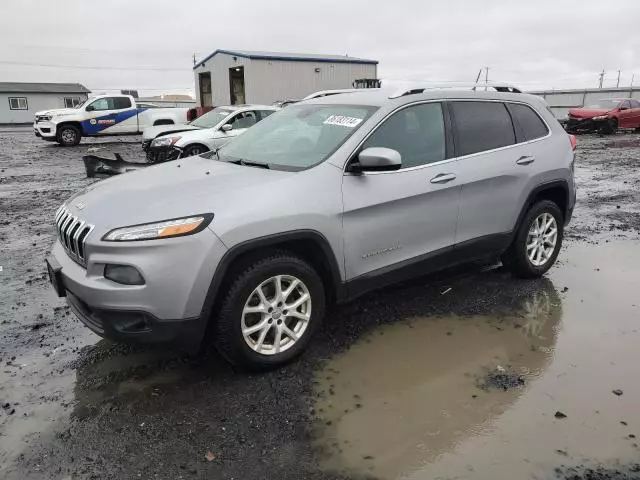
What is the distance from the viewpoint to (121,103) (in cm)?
2048

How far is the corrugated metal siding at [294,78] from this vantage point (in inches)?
1001

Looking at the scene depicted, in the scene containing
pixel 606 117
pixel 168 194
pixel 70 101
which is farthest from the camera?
pixel 70 101

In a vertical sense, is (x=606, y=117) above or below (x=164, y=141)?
above

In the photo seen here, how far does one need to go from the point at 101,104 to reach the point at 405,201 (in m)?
19.4

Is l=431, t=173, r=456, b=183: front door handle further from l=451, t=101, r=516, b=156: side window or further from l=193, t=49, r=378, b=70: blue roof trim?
l=193, t=49, r=378, b=70: blue roof trim

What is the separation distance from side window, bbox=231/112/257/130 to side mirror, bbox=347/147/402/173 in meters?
9.76

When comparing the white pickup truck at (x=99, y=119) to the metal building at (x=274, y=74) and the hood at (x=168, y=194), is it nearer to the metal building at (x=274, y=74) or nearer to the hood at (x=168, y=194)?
the metal building at (x=274, y=74)

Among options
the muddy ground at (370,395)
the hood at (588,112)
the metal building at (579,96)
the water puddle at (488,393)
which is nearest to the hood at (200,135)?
the muddy ground at (370,395)

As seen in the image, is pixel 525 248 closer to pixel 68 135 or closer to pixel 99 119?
pixel 99 119

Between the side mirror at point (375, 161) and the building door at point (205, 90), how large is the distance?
29.0 m

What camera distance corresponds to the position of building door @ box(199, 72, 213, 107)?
30766 mm

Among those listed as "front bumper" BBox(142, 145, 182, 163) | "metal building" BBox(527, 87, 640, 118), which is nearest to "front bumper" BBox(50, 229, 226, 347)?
"front bumper" BBox(142, 145, 182, 163)

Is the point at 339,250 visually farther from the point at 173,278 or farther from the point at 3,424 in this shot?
the point at 3,424

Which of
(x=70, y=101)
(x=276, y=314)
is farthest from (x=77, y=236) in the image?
(x=70, y=101)
